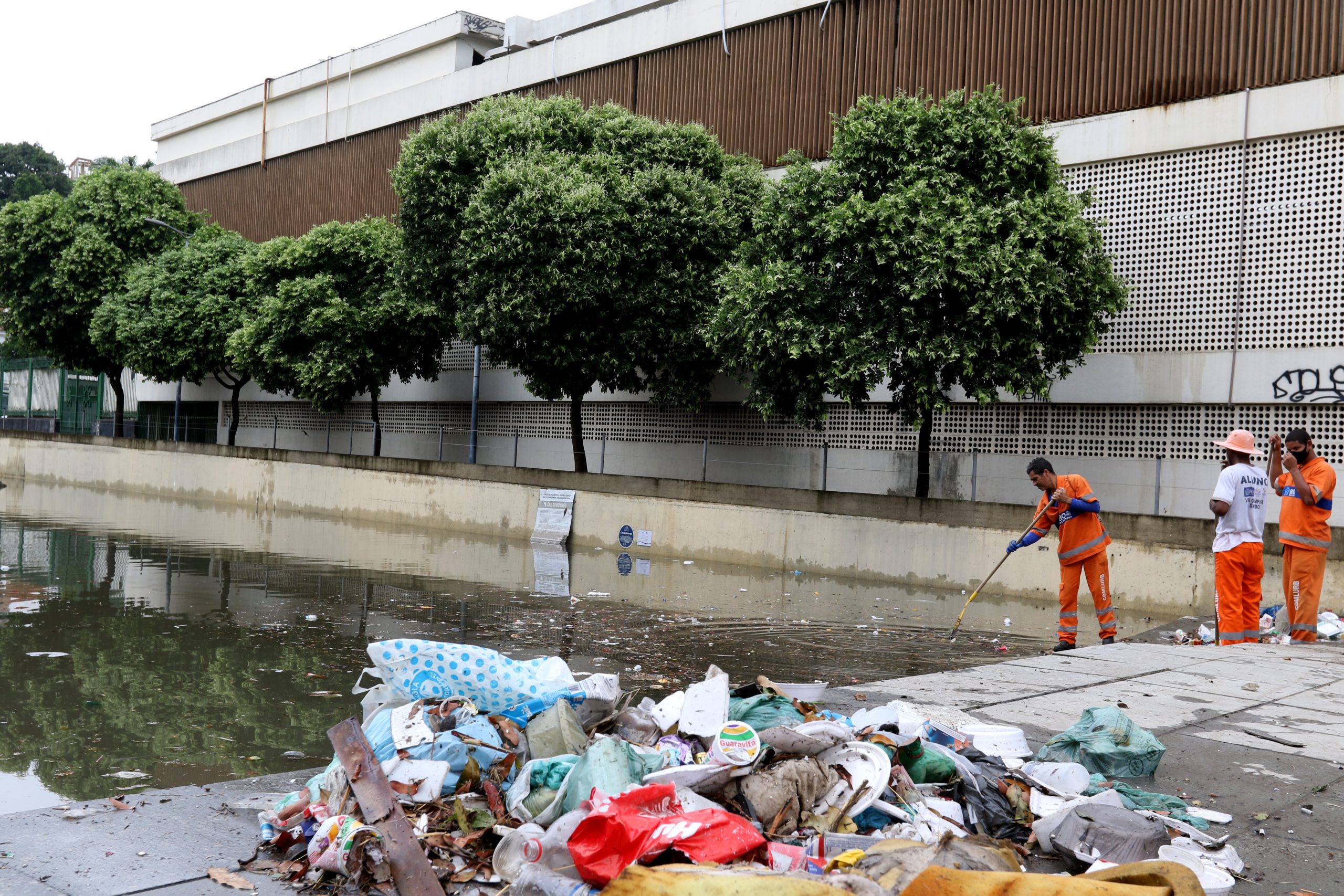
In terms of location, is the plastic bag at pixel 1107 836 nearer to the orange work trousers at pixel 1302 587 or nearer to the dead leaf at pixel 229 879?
the dead leaf at pixel 229 879

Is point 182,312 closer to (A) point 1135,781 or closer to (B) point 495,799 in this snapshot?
(B) point 495,799

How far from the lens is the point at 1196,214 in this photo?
19734 mm

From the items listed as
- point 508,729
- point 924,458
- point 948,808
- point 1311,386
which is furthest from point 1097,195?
point 508,729

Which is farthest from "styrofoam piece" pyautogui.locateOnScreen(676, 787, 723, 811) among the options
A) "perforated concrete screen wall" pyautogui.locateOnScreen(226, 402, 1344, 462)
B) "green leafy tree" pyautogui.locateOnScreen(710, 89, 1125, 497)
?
"perforated concrete screen wall" pyautogui.locateOnScreen(226, 402, 1344, 462)

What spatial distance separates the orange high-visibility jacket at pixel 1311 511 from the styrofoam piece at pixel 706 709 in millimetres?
7387

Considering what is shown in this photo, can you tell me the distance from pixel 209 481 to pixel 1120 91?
86.6 ft

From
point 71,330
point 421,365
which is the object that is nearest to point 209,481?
point 421,365

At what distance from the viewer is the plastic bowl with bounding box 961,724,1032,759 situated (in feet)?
17.7

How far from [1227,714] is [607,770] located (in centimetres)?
437

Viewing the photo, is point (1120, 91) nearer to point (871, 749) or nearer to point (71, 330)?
point (871, 749)

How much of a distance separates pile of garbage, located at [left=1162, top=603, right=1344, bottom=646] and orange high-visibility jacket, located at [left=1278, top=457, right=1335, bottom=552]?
835mm

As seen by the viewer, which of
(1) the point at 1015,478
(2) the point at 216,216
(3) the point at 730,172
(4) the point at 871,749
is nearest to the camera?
(4) the point at 871,749

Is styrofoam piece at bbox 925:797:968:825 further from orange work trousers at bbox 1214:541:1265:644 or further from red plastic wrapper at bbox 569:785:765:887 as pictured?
orange work trousers at bbox 1214:541:1265:644

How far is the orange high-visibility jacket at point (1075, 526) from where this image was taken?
34.2 ft
